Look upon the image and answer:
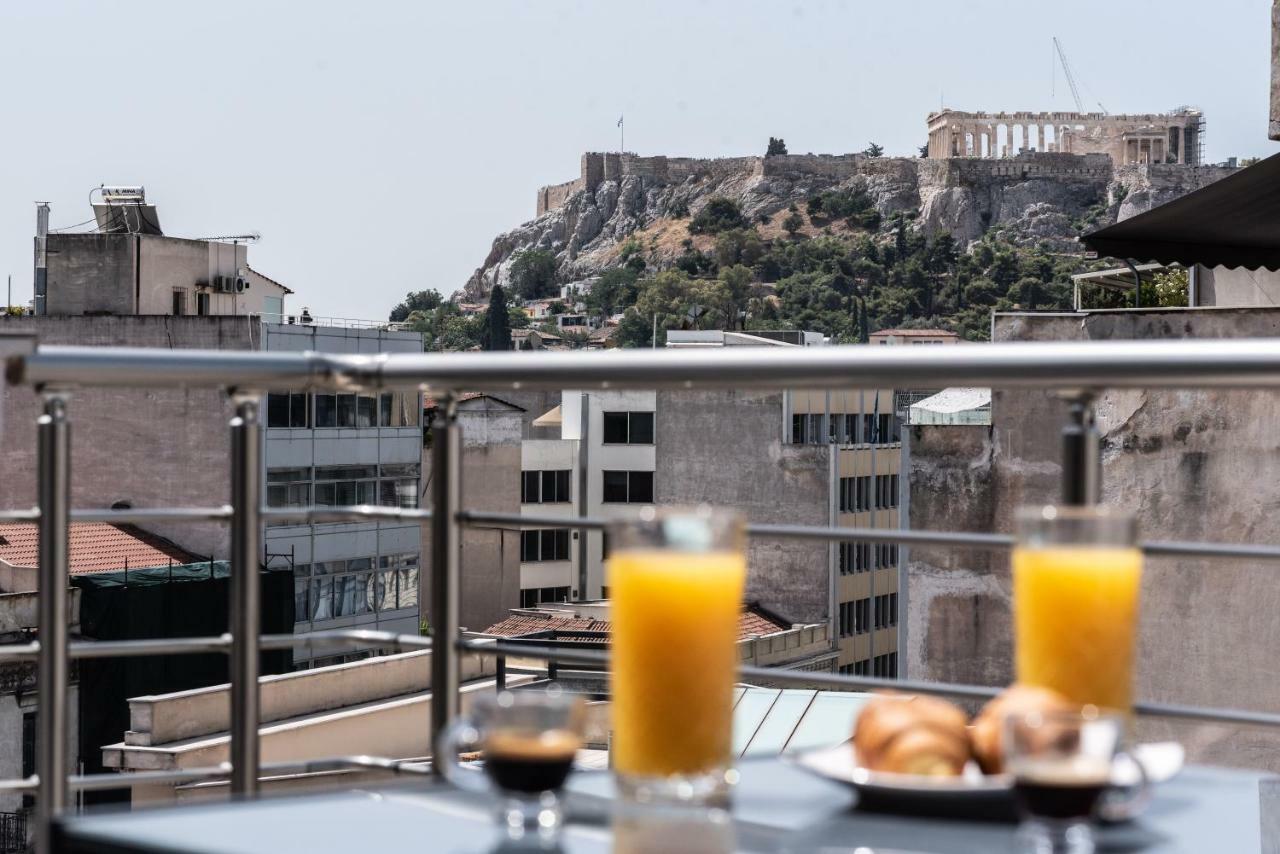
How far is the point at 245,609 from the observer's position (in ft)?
6.50

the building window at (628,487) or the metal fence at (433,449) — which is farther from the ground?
the metal fence at (433,449)

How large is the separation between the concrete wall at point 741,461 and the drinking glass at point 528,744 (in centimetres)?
3067

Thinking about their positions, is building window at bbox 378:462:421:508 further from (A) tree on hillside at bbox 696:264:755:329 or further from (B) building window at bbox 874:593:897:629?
(A) tree on hillside at bbox 696:264:755:329

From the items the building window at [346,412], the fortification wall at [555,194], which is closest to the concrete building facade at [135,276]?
the building window at [346,412]

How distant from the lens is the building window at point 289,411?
25.5 metres

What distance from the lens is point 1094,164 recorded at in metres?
90.7

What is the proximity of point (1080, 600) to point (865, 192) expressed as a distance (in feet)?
300

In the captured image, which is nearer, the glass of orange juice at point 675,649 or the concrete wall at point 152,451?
the glass of orange juice at point 675,649

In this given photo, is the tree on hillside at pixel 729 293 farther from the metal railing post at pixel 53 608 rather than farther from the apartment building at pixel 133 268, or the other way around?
the metal railing post at pixel 53 608

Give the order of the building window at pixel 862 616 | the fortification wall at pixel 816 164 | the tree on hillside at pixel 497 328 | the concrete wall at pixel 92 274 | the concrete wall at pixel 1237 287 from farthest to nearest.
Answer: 1. the fortification wall at pixel 816 164
2. the tree on hillside at pixel 497 328
3. the building window at pixel 862 616
4. the concrete wall at pixel 92 274
5. the concrete wall at pixel 1237 287

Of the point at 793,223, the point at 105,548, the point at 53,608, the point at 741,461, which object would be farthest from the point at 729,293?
the point at 53,608

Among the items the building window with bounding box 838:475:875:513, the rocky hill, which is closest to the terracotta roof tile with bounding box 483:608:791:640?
the building window with bounding box 838:475:875:513

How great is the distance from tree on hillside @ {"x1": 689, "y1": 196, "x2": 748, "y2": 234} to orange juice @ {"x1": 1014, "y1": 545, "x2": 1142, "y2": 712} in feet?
287

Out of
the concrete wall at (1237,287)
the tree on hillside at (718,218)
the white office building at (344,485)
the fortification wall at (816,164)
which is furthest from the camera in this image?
the fortification wall at (816,164)
